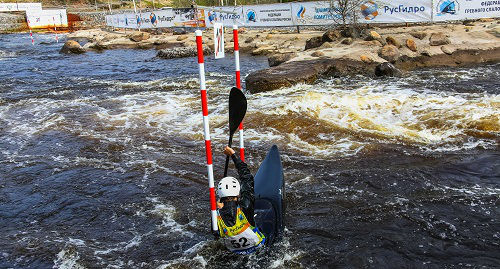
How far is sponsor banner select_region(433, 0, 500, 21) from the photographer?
13.7 metres

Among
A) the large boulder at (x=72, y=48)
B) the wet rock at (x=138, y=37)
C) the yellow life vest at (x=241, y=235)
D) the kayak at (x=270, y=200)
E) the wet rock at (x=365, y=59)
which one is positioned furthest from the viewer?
the wet rock at (x=138, y=37)

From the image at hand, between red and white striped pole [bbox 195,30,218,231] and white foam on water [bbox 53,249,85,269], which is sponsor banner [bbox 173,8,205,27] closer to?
white foam on water [bbox 53,249,85,269]

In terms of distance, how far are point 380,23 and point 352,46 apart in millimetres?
3687

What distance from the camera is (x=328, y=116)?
306 inches

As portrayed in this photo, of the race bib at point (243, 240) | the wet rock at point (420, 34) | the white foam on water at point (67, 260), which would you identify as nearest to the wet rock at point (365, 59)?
the wet rock at point (420, 34)

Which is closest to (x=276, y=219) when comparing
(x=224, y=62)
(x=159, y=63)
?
(x=224, y=62)

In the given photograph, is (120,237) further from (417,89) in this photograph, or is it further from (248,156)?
(417,89)

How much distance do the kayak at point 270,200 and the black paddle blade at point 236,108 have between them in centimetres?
77

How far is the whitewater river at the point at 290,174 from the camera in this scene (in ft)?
12.9

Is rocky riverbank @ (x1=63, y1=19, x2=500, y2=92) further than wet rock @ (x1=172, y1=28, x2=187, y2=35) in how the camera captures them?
No

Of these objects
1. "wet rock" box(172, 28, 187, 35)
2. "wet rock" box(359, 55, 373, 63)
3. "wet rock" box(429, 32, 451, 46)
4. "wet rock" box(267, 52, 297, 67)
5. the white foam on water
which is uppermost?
→ "wet rock" box(172, 28, 187, 35)

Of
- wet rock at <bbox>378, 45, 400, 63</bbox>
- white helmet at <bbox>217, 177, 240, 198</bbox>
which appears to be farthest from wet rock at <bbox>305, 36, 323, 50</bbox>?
white helmet at <bbox>217, 177, 240, 198</bbox>

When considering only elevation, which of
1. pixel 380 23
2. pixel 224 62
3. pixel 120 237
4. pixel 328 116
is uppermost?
pixel 380 23

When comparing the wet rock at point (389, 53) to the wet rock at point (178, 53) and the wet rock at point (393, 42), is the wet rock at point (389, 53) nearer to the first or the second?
the wet rock at point (393, 42)
